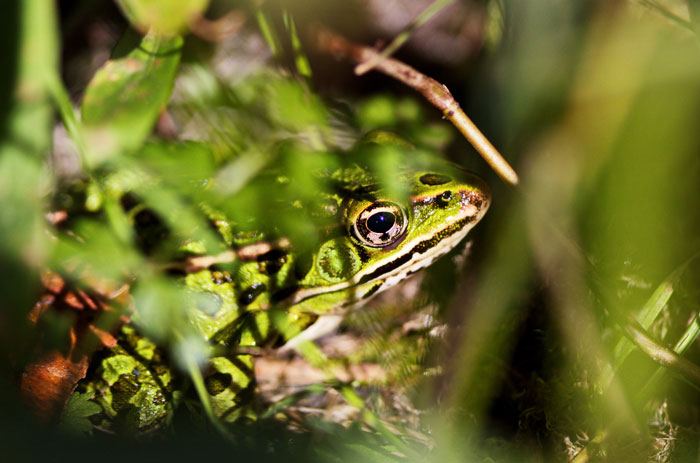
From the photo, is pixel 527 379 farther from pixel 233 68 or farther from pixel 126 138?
pixel 233 68

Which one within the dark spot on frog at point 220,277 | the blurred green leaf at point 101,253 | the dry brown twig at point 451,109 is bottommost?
the dark spot on frog at point 220,277

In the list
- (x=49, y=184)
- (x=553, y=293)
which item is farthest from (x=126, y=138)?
(x=553, y=293)

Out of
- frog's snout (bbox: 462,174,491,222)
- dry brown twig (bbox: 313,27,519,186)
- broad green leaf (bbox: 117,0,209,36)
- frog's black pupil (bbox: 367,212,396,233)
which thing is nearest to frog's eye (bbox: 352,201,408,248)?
frog's black pupil (bbox: 367,212,396,233)

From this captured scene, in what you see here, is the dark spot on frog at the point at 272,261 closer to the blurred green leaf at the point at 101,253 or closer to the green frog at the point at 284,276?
the green frog at the point at 284,276

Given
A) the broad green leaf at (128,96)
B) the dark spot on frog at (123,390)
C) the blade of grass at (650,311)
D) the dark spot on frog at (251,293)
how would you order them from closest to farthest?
the blade of grass at (650,311)
the broad green leaf at (128,96)
the dark spot on frog at (123,390)
the dark spot on frog at (251,293)

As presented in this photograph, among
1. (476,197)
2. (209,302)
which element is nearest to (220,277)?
(209,302)

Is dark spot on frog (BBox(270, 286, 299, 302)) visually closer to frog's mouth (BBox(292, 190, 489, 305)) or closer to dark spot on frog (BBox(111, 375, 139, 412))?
frog's mouth (BBox(292, 190, 489, 305))

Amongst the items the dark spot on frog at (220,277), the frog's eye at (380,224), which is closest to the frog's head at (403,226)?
the frog's eye at (380,224)
